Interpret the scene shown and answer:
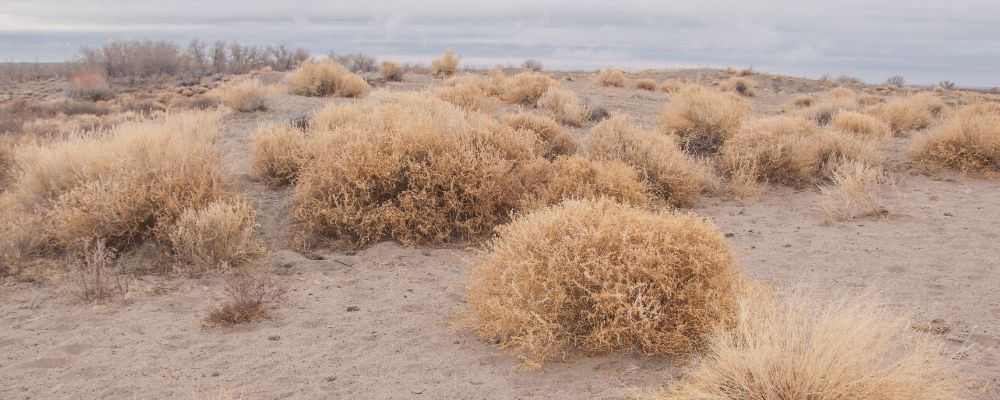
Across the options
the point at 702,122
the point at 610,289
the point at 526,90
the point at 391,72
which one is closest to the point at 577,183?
the point at 610,289

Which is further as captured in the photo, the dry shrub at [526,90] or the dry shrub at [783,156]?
the dry shrub at [526,90]

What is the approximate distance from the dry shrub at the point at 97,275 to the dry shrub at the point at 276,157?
100 inches

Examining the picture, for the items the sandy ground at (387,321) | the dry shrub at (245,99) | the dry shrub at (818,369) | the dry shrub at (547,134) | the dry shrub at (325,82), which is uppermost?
the dry shrub at (325,82)

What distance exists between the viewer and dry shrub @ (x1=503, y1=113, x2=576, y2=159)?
9.68 m

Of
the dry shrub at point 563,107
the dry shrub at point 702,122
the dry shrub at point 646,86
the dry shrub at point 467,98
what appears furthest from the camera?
the dry shrub at point 646,86

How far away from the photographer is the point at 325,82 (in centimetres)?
1761

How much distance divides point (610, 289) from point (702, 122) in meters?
8.13

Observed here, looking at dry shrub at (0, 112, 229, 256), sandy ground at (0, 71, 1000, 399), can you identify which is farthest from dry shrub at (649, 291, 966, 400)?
dry shrub at (0, 112, 229, 256)

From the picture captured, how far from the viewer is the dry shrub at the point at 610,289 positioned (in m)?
4.07

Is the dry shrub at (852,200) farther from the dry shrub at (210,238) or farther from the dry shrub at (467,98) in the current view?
the dry shrub at (210,238)

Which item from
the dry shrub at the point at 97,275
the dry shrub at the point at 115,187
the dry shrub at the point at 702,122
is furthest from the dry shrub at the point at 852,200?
the dry shrub at the point at 97,275

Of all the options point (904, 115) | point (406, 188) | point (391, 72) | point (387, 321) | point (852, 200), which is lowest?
point (387, 321)

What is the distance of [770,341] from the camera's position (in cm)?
344

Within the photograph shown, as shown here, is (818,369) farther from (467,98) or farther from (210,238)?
(467,98)
